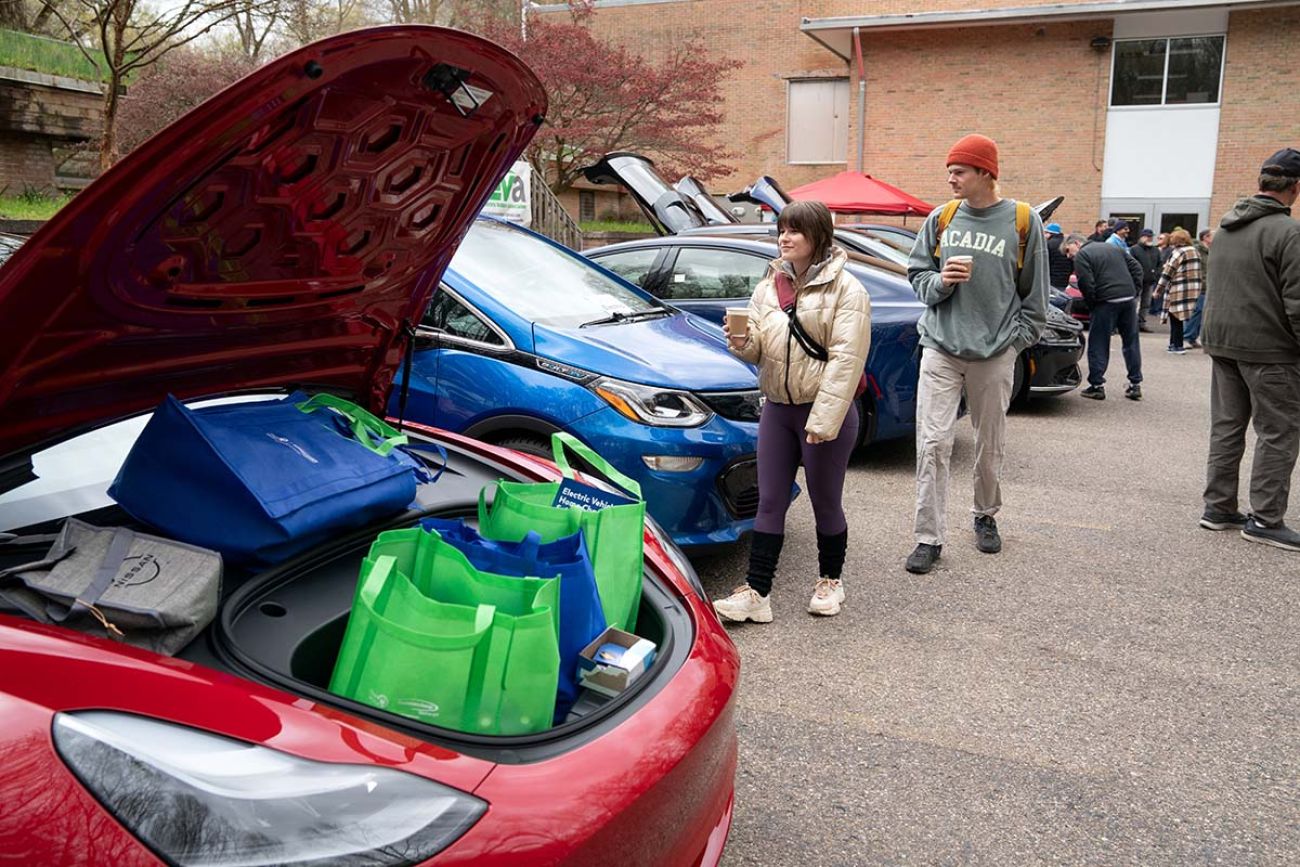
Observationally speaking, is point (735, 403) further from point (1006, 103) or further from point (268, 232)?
point (1006, 103)

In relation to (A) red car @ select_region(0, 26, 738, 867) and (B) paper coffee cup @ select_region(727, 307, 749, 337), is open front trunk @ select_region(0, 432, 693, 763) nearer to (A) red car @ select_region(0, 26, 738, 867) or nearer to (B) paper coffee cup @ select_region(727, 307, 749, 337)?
(A) red car @ select_region(0, 26, 738, 867)

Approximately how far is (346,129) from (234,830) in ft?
4.35

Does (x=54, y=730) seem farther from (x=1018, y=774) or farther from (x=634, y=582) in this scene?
(x=1018, y=774)

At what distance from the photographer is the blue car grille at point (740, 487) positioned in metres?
4.34

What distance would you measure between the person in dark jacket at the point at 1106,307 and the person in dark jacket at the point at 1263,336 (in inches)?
184

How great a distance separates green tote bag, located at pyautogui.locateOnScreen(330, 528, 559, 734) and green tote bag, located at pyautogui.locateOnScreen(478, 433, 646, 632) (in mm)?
435

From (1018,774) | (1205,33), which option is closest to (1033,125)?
(1205,33)

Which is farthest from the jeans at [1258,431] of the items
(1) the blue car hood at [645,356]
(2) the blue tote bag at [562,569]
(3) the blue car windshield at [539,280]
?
(2) the blue tote bag at [562,569]

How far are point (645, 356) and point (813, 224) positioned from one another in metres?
1.05

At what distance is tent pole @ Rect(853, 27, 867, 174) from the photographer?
84.3 feet

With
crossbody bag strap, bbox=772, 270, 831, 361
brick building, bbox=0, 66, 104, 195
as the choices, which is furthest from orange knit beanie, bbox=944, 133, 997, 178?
brick building, bbox=0, 66, 104, 195

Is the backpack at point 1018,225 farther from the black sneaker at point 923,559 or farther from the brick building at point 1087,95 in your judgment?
the brick building at point 1087,95

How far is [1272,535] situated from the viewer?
5.26 meters

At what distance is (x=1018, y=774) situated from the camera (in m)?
3.09
